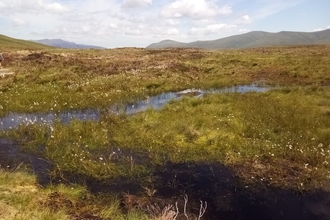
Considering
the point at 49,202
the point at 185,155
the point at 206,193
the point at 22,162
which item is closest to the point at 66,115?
the point at 22,162

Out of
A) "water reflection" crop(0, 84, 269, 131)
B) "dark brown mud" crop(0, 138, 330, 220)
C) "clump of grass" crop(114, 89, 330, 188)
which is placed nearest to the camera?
"dark brown mud" crop(0, 138, 330, 220)

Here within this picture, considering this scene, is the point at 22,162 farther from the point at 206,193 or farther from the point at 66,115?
the point at 66,115

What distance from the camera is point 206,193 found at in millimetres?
10008

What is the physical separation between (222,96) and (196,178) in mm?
11674

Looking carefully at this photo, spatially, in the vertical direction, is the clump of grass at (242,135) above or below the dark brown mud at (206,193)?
above

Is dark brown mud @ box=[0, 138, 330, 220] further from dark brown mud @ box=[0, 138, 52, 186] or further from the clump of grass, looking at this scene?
the clump of grass

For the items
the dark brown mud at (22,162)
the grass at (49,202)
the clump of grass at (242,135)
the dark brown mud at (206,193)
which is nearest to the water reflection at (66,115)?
the dark brown mud at (22,162)

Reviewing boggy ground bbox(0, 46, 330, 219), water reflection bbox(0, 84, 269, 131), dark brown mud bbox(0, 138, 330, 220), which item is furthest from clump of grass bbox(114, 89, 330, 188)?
water reflection bbox(0, 84, 269, 131)

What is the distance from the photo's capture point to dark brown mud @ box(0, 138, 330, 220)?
8984mm

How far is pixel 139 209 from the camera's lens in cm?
879

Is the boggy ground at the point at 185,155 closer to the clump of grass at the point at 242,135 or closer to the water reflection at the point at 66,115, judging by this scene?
the clump of grass at the point at 242,135

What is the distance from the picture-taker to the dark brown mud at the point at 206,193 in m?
8.98

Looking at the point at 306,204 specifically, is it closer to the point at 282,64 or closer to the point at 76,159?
the point at 76,159

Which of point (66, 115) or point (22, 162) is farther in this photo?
point (66, 115)
